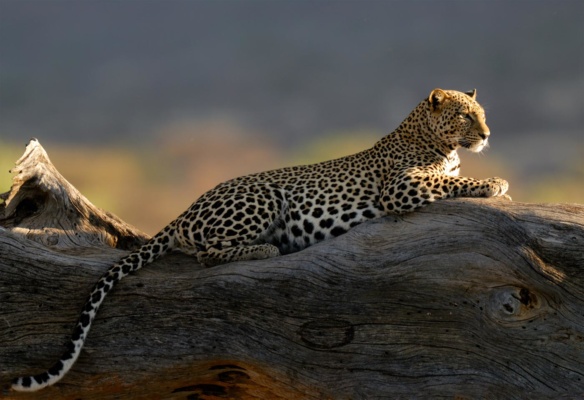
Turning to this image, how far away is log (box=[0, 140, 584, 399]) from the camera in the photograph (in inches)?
336

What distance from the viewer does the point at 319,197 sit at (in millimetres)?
10023

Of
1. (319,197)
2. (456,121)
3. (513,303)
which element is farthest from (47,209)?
(513,303)

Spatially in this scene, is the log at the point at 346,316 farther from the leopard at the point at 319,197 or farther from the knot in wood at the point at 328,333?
the leopard at the point at 319,197

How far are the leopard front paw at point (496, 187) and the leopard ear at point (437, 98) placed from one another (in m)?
1.44

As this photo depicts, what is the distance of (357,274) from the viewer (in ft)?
29.3

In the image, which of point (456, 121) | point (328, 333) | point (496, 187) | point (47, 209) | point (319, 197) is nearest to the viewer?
point (328, 333)

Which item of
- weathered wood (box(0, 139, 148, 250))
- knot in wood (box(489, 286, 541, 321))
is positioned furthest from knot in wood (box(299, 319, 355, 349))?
weathered wood (box(0, 139, 148, 250))

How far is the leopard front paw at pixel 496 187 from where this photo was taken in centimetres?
943

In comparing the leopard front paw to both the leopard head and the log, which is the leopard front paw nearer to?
the log

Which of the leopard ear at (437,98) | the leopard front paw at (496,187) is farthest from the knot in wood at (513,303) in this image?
the leopard ear at (437,98)

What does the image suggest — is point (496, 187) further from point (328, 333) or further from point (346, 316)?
point (328, 333)

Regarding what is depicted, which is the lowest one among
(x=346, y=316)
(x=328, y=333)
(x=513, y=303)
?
(x=328, y=333)

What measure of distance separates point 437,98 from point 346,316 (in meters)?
3.31

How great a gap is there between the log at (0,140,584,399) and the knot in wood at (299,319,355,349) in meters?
0.01
